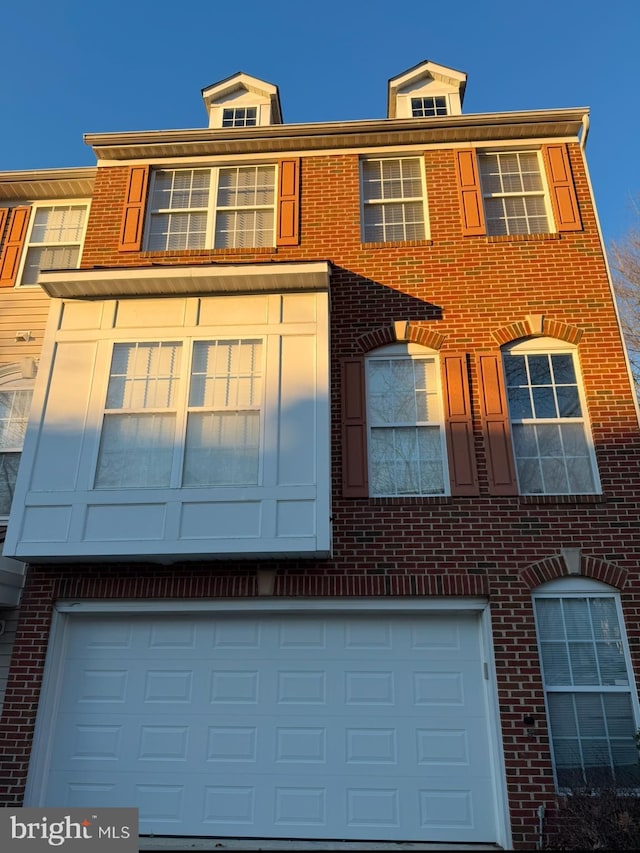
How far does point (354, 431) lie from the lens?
7.50m

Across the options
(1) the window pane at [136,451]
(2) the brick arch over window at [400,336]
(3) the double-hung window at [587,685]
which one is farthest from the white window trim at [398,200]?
(3) the double-hung window at [587,685]

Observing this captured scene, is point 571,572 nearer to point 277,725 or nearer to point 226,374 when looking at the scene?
point 277,725

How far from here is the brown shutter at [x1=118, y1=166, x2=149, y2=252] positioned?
878 cm

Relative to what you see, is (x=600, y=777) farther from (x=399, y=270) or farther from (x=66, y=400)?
(x=66, y=400)

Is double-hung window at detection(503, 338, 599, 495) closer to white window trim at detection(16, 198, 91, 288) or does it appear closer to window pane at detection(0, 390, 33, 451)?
window pane at detection(0, 390, 33, 451)

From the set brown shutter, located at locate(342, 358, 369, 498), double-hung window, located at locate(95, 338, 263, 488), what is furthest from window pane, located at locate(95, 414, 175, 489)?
brown shutter, located at locate(342, 358, 369, 498)

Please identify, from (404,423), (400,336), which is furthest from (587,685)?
(400,336)

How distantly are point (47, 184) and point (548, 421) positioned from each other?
8119 mm

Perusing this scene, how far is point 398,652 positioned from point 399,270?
4.77 metres

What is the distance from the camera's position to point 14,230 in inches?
376

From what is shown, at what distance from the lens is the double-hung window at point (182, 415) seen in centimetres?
695

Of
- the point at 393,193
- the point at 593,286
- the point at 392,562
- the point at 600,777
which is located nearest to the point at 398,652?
the point at 392,562

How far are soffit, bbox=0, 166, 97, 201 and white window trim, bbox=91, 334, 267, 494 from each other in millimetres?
3553

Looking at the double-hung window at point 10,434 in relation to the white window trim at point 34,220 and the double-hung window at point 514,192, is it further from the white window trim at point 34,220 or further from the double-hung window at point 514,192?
the double-hung window at point 514,192
